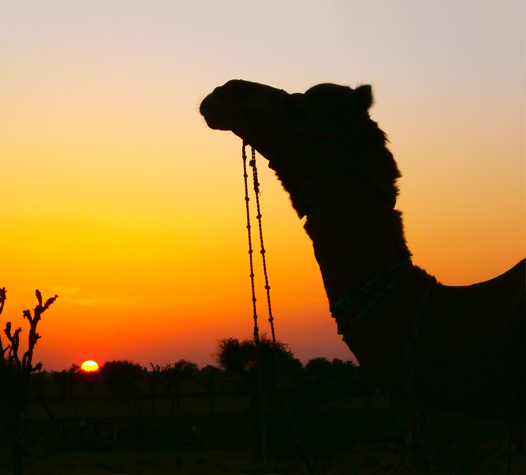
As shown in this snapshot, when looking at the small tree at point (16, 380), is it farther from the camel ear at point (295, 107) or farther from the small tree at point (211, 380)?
the small tree at point (211, 380)

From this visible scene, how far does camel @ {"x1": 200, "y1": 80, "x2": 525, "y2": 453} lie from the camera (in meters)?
2.21

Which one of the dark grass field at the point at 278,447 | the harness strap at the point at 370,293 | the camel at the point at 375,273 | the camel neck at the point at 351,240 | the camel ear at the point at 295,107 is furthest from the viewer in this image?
the dark grass field at the point at 278,447

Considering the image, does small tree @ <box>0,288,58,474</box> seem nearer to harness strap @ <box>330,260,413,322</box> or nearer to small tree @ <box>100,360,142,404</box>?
harness strap @ <box>330,260,413,322</box>

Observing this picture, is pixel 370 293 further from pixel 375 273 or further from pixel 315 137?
pixel 315 137

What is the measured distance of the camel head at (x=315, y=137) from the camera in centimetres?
277

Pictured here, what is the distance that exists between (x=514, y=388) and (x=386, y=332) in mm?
536

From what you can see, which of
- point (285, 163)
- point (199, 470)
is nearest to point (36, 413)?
point (199, 470)

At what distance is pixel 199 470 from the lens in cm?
2731

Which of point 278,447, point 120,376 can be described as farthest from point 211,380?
point 278,447

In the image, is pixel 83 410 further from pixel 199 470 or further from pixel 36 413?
pixel 199 470

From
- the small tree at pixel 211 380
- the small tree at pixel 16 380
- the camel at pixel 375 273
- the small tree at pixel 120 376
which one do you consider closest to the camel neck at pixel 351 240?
the camel at pixel 375 273

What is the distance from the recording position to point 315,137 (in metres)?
2.84

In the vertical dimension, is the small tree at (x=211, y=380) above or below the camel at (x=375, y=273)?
below

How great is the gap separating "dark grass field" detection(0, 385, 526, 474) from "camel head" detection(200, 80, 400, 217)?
55.5 ft
